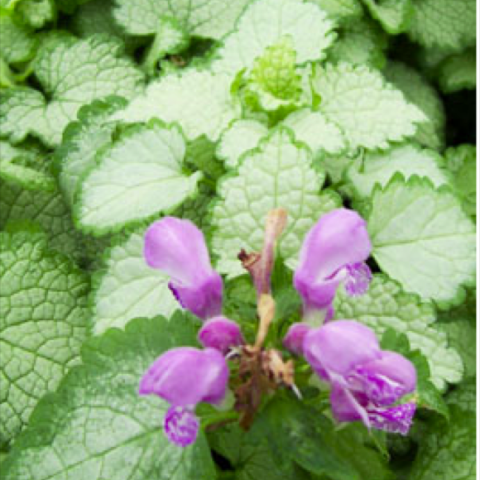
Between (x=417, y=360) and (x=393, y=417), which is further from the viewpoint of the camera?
(x=417, y=360)

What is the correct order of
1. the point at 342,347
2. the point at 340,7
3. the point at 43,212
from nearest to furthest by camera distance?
the point at 342,347 → the point at 43,212 → the point at 340,7

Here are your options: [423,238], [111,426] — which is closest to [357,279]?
[423,238]

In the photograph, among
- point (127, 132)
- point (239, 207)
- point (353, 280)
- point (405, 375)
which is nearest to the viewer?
point (405, 375)

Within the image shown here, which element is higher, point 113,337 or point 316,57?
point 316,57

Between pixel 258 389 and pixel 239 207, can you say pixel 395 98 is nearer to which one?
pixel 239 207

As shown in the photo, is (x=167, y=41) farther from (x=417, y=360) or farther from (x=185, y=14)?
(x=417, y=360)

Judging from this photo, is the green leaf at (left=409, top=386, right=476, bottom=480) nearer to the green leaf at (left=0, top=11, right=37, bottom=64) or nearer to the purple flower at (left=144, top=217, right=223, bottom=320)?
the purple flower at (left=144, top=217, right=223, bottom=320)

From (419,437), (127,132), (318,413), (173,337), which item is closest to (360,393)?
(318,413)

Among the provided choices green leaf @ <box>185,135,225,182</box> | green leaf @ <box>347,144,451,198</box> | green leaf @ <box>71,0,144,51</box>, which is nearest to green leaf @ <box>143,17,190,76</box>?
green leaf @ <box>71,0,144,51</box>
